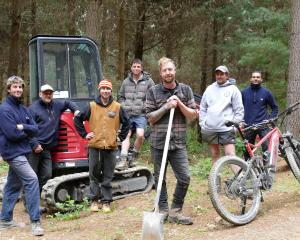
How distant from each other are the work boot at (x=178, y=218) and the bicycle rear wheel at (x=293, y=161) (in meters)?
1.63

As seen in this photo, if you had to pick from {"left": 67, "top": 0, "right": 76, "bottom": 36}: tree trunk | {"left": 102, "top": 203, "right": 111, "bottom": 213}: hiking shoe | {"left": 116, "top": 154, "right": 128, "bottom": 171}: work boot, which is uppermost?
{"left": 67, "top": 0, "right": 76, "bottom": 36}: tree trunk

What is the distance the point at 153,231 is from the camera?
5.10 m

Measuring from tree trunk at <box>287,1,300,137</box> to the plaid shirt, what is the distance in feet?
18.5

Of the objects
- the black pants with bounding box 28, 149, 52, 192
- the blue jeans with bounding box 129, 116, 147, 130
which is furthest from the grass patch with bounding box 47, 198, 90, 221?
the blue jeans with bounding box 129, 116, 147, 130

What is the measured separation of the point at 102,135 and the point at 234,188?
2.22m

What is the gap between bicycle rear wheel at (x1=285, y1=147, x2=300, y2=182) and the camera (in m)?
6.54

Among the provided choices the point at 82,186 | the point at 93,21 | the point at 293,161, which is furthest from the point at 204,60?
the point at 293,161

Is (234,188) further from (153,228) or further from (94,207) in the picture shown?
(94,207)

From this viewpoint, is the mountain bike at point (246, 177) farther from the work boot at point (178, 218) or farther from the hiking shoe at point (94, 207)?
the hiking shoe at point (94, 207)

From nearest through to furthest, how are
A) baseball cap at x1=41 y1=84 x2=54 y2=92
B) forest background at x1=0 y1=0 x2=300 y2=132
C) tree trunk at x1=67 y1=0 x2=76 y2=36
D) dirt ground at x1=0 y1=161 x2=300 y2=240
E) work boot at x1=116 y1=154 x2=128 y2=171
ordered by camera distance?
dirt ground at x1=0 y1=161 x2=300 y2=240
baseball cap at x1=41 y1=84 x2=54 y2=92
work boot at x1=116 y1=154 x2=128 y2=171
forest background at x1=0 y1=0 x2=300 y2=132
tree trunk at x1=67 y1=0 x2=76 y2=36

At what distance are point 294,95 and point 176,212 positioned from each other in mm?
5914

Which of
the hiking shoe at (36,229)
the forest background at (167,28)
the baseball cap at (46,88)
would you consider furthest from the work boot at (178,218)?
the forest background at (167,28)

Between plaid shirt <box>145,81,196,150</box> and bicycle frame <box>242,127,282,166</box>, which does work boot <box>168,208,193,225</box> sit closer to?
plaid shirt <box>145,81,196,150</box>

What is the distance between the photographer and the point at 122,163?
843cm
